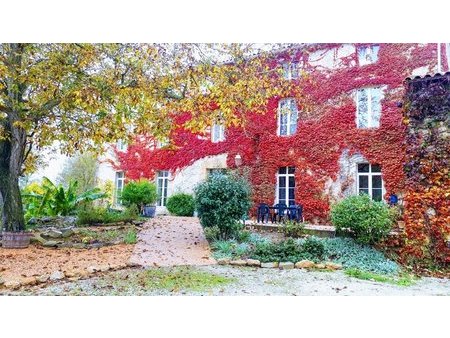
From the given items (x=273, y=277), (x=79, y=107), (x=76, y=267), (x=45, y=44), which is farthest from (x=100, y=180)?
(x=273, y=277)

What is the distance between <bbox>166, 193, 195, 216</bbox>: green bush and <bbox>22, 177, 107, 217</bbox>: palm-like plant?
4.05 feet

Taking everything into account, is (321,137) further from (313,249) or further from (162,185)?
(162,185)

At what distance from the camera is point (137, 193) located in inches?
244

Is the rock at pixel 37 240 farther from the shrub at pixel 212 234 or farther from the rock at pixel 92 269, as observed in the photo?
the shrub at pixel 212 234

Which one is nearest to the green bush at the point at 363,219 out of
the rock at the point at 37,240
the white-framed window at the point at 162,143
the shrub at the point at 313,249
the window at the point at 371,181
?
the window at the point at 371,181

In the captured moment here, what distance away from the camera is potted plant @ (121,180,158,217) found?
620cm

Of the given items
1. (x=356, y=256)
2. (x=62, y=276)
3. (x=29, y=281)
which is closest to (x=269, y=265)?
(x=356, y=256)

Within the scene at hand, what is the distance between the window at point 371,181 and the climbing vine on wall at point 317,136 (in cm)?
10

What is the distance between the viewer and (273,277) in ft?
14.0

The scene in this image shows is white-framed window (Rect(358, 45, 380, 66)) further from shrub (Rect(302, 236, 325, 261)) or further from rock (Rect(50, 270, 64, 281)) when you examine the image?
rock (Rect(50, 270, 64, 281))

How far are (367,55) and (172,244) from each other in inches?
164

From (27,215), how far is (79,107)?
2.26 metres
